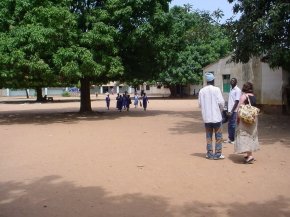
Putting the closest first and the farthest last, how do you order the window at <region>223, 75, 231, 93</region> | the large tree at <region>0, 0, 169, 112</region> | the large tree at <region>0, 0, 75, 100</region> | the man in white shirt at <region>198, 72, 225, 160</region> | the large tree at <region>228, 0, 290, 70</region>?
the man in white shirt at <region>198, 72, 225, 160</region>, the large tree at <region>228, 0, 290, 70</region>, the large tree at <region>0, 0, 75, 100</region>, the large tree at <region>0, 0, 169, 112</region>, the window at <region>223, 75, 231, 93</region>

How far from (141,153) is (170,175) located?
235 cm

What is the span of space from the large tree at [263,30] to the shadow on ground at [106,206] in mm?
8001

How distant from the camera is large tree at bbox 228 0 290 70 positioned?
477 inches

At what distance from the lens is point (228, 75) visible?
29766 mm

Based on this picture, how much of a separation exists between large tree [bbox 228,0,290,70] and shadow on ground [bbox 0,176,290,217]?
8001mm

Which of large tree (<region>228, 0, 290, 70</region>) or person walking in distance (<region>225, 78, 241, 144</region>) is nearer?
person walking in distance (<region>225, 78, 241, 144</region>)

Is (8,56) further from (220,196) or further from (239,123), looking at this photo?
(220,196)

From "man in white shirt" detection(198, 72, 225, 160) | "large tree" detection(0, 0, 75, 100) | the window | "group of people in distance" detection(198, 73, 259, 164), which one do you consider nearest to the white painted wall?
the window

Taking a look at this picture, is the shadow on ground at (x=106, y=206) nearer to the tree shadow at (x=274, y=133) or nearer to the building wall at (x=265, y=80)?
the tree shadow at (x=274, y=133)

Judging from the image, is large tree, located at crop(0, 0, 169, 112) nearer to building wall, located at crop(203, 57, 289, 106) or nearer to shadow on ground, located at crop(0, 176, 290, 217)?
building wall, located at crop(203, 57, 289, 106)

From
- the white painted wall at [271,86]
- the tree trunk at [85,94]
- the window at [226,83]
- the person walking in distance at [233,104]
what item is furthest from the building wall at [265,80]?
the person walking in distance at [233,104]

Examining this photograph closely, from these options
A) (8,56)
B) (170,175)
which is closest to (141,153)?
(170,175)

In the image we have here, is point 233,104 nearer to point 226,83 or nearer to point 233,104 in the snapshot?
point 233,104

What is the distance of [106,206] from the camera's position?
201 inches
